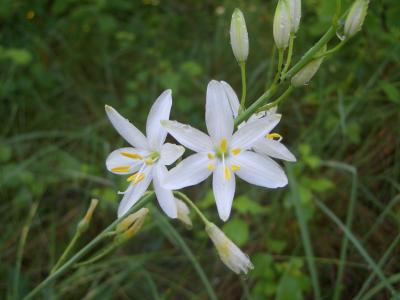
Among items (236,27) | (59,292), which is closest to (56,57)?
(59,292)

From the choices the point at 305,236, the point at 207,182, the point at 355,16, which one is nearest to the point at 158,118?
the point at 355,16

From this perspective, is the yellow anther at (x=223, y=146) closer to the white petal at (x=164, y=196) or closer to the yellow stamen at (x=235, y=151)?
the yellow stamen at (x=235, y=151)

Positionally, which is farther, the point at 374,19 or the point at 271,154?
the point at 374,19

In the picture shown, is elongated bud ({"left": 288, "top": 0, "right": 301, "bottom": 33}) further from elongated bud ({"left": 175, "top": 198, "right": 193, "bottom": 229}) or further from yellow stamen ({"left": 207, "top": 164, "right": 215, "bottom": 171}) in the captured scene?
elongated bud ({"left": 175, "top": 198, "right": 193, "bottom": 229})

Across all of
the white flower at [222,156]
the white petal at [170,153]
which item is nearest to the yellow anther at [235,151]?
the white flower at [222,156]

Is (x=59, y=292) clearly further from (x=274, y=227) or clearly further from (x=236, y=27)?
(x=236, y=27)

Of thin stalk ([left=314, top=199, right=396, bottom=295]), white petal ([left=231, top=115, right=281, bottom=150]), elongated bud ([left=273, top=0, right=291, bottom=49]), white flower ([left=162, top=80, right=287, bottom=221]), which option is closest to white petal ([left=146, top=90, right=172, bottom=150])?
white flower ([left=162, top=80, right=287, bottom=221])
